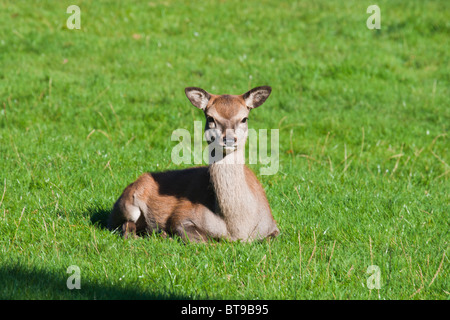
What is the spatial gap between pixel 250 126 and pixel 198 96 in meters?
4.58

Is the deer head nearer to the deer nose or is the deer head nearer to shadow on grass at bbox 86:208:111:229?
the deer nose

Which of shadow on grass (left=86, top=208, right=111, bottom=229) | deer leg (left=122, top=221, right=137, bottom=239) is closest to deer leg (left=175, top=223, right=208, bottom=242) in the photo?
deer leg (left=122, top=221, right=137, bottom=239)

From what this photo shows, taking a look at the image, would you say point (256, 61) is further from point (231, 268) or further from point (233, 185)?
point (231, 268)

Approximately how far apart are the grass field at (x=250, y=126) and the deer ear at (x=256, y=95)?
1304 mm

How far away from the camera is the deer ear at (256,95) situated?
6.12m

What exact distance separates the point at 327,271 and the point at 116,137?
5478 mm

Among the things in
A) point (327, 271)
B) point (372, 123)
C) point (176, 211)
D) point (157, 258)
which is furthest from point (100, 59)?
point (327, 271)

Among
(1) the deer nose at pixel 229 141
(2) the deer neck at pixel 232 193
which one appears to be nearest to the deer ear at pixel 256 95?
(2) the deer neck at pixel 232 193

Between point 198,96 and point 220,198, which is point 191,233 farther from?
point 198,96

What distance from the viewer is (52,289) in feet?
15.5

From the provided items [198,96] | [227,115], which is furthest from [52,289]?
[198,96]

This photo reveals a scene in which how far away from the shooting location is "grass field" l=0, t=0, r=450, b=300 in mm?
5141

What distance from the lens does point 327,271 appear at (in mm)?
5004

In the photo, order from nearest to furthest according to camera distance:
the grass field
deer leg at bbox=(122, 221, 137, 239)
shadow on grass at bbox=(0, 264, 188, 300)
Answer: shadow on grass at bbox=(0, 264, 188, 300) < the grass field < deer leg at bbox=(122, 221, 137, 239)
